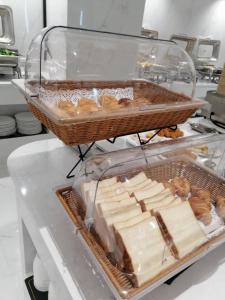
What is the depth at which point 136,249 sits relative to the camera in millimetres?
434

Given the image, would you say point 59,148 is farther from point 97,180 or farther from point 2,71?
point 2,71

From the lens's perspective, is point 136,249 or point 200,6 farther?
point 200,6

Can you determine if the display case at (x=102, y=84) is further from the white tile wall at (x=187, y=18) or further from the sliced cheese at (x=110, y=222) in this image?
the white tile wall at (x=187, y=18)

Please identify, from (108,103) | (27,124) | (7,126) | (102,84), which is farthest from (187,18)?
(108,103)

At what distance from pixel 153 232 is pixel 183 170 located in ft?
0.99

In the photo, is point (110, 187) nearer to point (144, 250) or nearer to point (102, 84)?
point (144, 250)

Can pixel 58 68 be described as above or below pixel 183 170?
above

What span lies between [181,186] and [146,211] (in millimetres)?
175

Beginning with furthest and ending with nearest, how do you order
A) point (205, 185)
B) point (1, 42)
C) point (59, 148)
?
1. point (1, 42)
2. point (59, 148)
3. point (205, 185)

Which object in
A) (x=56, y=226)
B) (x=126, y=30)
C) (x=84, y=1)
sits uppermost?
(x=84, y=1)

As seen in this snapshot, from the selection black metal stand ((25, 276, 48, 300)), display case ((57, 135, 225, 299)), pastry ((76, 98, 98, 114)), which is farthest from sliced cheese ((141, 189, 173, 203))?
black metal stand ((25, 276, 48, 300))

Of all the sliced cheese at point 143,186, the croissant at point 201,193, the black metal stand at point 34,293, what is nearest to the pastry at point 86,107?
the sliced cheese at point 143,186

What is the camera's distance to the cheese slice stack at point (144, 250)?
0.41 meters

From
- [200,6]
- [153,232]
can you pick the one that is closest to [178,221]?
[153,232]
